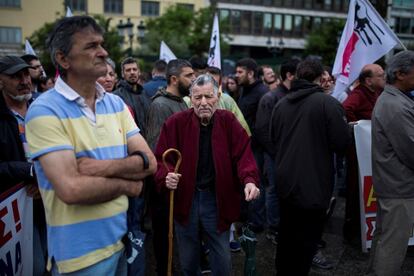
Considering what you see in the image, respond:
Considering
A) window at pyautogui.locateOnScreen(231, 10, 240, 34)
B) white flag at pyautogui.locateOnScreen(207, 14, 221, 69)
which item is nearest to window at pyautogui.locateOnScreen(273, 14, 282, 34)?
window at pyautogui.locateOnScreen(231, 10, 240, 34)

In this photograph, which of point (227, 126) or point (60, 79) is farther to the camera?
point (227, 126)

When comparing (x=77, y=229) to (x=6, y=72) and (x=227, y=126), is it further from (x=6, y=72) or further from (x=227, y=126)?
(x=6, y=72)

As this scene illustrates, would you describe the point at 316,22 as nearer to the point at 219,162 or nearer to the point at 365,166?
the point at 365,166

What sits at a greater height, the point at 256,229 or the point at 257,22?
the point at 257,22

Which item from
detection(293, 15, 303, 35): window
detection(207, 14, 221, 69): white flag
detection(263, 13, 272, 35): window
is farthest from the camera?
detection(293, 15, 303, 35): window

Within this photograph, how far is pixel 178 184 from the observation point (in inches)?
133

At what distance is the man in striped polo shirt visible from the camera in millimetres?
2047

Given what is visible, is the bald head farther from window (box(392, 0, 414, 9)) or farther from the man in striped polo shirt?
window (box(392, 0, 414, 9))

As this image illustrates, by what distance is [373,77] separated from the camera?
5055 mm

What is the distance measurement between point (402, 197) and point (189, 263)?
1.85 meters

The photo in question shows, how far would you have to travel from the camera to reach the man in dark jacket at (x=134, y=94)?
5137 millimetres

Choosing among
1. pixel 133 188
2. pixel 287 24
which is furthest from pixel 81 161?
pixel 287 24

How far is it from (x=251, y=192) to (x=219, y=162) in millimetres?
392

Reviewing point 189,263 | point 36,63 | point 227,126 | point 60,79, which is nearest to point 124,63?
point 36,63
